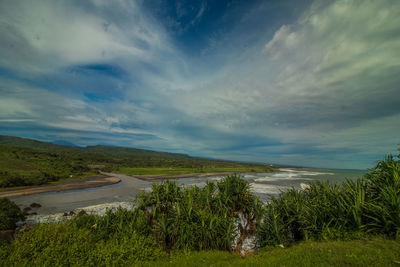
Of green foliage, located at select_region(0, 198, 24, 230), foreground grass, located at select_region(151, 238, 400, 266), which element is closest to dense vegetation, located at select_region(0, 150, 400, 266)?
foreground grass, located at select_region(151, 238, 400, 266)

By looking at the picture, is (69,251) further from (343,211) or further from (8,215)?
(8,215)

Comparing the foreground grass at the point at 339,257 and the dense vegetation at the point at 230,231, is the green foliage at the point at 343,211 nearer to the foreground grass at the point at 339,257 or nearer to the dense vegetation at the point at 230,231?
the dense vegetation at the point at 230,231

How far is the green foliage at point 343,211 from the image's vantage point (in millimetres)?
9656

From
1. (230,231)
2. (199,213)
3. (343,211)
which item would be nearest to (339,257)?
(343,211)

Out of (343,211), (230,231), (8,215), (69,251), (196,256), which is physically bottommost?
(8,215)

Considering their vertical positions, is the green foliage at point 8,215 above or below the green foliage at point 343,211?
below

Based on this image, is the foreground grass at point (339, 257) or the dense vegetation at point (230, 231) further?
the dense vegetation at point (230, 231)

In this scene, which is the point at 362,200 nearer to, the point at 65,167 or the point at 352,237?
the point at 352,237

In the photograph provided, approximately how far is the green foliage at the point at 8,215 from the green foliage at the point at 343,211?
29.5 m

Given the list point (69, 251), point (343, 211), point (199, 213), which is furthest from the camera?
point (199, 213)

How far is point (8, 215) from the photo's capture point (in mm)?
22359

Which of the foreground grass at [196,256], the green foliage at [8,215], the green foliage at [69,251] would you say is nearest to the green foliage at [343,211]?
the foreground grass at [196,256]

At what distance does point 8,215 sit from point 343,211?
3585 cm

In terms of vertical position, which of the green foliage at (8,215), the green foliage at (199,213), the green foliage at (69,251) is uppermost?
the green foliage at (199,213)
